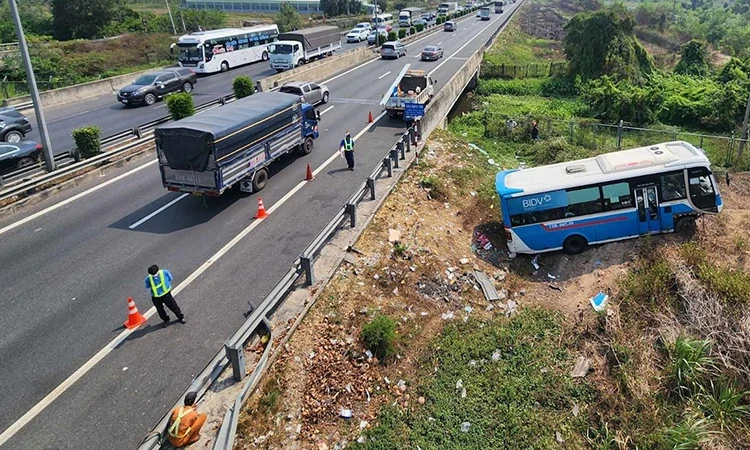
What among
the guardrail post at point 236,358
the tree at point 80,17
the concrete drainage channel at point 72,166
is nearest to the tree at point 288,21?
the tree at point 80,17

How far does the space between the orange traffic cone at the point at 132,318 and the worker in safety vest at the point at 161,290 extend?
51 cm

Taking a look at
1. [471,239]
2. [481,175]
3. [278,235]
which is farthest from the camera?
[481,175]

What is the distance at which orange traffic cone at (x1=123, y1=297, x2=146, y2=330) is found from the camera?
10.7 metres

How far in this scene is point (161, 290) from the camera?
1023 centimetres

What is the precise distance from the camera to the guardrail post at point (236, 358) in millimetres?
8922

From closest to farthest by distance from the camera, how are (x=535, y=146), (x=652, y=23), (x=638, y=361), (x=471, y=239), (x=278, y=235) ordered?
(x=638, y=361) → (x=278, y=235) → (x=471, y=239) → (x=535, y=146) → (x=652, y=23)

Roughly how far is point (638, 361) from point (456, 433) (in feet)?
13.6

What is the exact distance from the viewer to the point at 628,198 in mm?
14617

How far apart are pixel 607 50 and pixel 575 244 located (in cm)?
3505

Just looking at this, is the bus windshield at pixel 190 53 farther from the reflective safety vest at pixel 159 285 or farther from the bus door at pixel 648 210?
the bus door at pixel 648 210

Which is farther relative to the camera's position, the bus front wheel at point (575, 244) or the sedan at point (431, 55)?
the sedan at point (431, 55)

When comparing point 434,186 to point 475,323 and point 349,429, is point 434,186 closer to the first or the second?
point 475,323

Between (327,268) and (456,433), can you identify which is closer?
(456,433)

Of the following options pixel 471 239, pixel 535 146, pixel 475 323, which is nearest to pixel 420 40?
pixel 535 146
